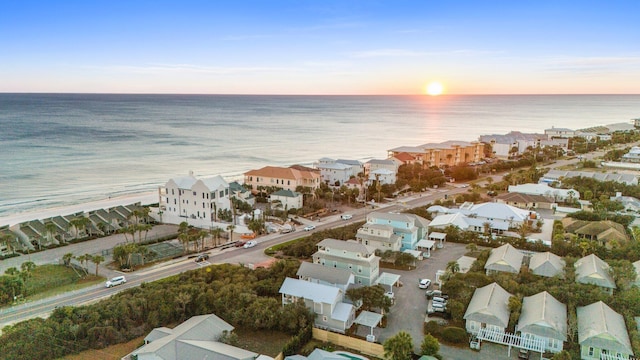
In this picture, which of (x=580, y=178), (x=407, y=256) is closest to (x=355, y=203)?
(x=407, y=256)

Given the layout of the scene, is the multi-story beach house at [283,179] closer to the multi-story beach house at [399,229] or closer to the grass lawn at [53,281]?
the multi-story beach house at [399,229]

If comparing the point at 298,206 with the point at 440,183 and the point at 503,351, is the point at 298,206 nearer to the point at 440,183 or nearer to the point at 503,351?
the point at 440,183

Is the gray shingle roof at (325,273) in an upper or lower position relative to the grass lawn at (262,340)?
upper

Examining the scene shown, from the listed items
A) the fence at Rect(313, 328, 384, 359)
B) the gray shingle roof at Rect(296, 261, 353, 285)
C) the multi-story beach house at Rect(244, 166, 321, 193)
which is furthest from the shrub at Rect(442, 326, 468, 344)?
the multi-story beach house at Rect(244, 166, 321, 193)

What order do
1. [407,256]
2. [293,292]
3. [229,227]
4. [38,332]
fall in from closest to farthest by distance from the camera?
[38,332]
[293,292]
[407,256]
[229,227]

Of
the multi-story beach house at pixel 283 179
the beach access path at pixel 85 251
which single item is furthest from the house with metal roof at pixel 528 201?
the beach access path at pixel 85 251

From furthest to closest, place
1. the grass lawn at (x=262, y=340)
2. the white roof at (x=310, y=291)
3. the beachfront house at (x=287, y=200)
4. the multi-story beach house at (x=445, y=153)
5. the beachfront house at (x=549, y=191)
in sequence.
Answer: the multi-story beach house at (x=445, y=153) < the beachfront house at (x=549, y=191) < the beachfront house at (x=287, y=200) < the white roof at (x=310, y=291) < the grass lawn at (x=262, y=340)
